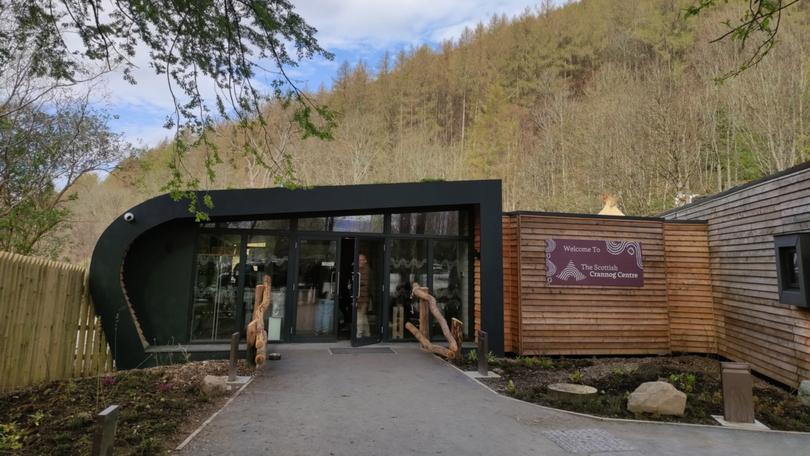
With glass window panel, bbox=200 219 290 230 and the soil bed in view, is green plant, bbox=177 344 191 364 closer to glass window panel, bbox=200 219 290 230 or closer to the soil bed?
glass window panel, bbox=200 219 290 230

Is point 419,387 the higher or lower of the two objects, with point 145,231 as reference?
lower

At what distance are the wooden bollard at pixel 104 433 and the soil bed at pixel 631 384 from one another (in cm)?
416

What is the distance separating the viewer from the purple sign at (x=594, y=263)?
314 inches

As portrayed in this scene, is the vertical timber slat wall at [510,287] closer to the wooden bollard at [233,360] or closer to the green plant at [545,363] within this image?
the green plant at [545,363]

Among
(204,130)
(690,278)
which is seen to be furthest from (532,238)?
(204,130)

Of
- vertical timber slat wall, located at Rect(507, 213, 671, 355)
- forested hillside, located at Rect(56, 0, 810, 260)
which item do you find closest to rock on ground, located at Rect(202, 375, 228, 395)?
forested hillside, located at Rect(56, 0, 810, 260)

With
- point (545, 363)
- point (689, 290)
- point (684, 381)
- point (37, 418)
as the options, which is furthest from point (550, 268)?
point (37, 418)

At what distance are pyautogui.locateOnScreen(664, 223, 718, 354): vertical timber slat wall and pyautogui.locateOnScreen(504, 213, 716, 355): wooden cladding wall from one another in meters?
0.02

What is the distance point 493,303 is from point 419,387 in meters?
2.53

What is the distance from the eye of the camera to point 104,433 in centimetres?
253

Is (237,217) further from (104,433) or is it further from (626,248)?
(626,248)

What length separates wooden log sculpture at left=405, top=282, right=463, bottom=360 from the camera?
7.07 meters

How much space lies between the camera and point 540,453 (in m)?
3.57

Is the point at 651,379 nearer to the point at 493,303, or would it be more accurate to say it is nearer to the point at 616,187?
the point at 493,303
